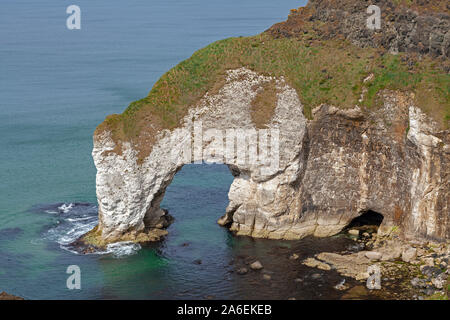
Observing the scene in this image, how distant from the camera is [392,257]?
56812mm

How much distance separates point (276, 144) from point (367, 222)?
519 inches

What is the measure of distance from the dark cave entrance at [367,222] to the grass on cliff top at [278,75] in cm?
1242

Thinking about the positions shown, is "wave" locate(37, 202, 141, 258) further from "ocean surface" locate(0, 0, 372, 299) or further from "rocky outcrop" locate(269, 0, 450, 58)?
"rocky outcrop" locate(269, 0, 450, 58)

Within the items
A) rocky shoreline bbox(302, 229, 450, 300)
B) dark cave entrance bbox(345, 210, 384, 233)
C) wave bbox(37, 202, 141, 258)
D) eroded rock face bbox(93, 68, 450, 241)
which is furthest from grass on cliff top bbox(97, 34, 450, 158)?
rocky shoreline bbox(302, 229, 450, 300)

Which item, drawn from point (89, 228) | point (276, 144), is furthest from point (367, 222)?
point (89, 228)

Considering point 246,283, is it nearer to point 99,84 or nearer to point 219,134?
point 219,134

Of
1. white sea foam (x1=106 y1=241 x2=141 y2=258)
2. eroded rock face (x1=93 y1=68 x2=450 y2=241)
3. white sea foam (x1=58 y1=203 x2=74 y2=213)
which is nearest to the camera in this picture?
white sea foam (x1=106 y1=241 x2=141 y2=258)

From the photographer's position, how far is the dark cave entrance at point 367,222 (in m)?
64.2

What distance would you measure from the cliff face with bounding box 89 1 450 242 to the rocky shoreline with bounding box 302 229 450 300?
231cm

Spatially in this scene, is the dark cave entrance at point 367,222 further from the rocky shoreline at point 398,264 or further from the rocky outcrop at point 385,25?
the rocky outcrop at point 385,25

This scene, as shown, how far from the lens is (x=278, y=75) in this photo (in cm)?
6250

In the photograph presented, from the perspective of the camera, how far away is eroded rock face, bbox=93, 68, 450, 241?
6038cm
